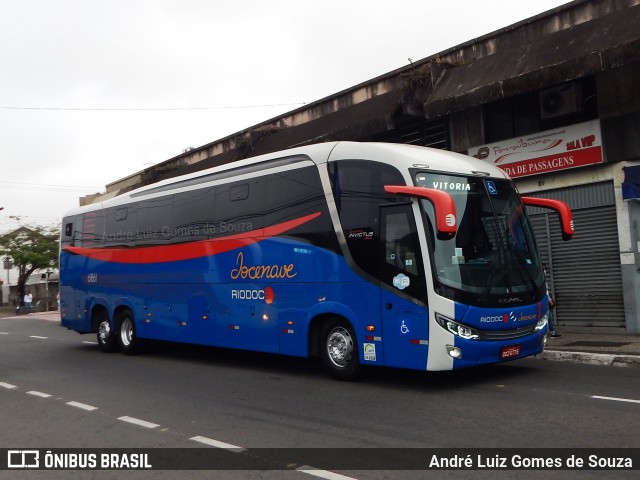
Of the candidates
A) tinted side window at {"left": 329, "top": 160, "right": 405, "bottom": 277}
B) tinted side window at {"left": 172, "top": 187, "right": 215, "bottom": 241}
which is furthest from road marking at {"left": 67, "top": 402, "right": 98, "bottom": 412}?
tinted side window at {"left": 329, "top": 160, "right": 405, "bottom": 277}

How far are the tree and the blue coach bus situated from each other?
3736 cm

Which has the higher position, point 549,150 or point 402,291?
point 549,150

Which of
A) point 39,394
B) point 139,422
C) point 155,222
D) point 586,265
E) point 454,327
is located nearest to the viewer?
point 139,422

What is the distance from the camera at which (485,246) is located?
29.2 ft

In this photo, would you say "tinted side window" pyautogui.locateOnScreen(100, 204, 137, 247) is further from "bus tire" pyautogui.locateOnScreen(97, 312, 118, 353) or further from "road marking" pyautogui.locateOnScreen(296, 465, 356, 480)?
"road marking" pyautogui.locateOnScreen(296, 465, 356, 480)

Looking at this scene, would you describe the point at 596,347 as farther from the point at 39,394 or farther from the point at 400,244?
the point at 39,394

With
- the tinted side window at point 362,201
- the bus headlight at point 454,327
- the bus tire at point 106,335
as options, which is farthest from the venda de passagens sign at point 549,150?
the bus tire at point 106,335

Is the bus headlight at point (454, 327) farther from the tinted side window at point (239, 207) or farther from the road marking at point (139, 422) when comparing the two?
the tinted side window at point (239, 207)

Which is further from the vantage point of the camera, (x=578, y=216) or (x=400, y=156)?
(x=578, y=216)

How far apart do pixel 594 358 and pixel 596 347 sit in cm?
117

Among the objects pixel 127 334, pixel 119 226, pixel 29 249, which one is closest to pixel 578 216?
pixel 119 226

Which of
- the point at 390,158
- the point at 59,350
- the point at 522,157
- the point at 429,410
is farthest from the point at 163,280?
the point at 522,157

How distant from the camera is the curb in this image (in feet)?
35.3

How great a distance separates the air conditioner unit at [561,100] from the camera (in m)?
14.9
